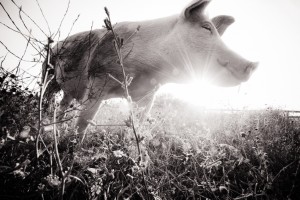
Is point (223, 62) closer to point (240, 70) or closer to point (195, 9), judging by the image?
point (240, 70)

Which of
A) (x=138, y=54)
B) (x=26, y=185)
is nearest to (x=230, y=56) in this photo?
(x=138, y=54)

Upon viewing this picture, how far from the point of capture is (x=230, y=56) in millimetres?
2480

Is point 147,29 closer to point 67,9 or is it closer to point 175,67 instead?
point 175,67

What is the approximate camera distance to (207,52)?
8.48 ft

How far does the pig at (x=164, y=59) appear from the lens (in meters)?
2.54

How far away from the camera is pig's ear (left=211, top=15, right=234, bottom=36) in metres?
3.29

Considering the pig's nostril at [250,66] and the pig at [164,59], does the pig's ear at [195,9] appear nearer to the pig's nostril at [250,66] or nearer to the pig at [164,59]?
the pig at [164,59]

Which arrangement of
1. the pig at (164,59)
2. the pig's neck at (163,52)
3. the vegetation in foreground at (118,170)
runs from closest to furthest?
the vegetation in foreground at (118,170) < the pig at (164,59) < the pig's neck at (163,52)

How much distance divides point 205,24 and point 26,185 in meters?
2.54

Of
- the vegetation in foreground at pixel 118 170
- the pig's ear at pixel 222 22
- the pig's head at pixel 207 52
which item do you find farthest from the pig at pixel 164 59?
the vegetation in foreground at pixel 118 170

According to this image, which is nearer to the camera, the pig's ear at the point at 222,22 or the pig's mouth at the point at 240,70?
the pig's mouth at the point at 240,70

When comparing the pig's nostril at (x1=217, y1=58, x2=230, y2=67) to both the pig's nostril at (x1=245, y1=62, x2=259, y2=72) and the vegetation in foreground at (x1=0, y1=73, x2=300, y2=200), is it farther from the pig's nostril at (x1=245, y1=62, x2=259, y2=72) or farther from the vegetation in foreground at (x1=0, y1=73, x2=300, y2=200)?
the vegetation in foreground at (x1=0, y1=73, x2=300, y2=200)

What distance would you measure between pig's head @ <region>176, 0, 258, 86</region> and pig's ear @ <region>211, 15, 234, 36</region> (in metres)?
0.64

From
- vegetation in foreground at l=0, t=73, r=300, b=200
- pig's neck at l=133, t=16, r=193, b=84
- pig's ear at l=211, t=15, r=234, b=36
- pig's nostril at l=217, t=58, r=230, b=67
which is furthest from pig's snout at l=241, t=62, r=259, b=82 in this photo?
pig's ear at l=211, t=15, r=234, b=36
